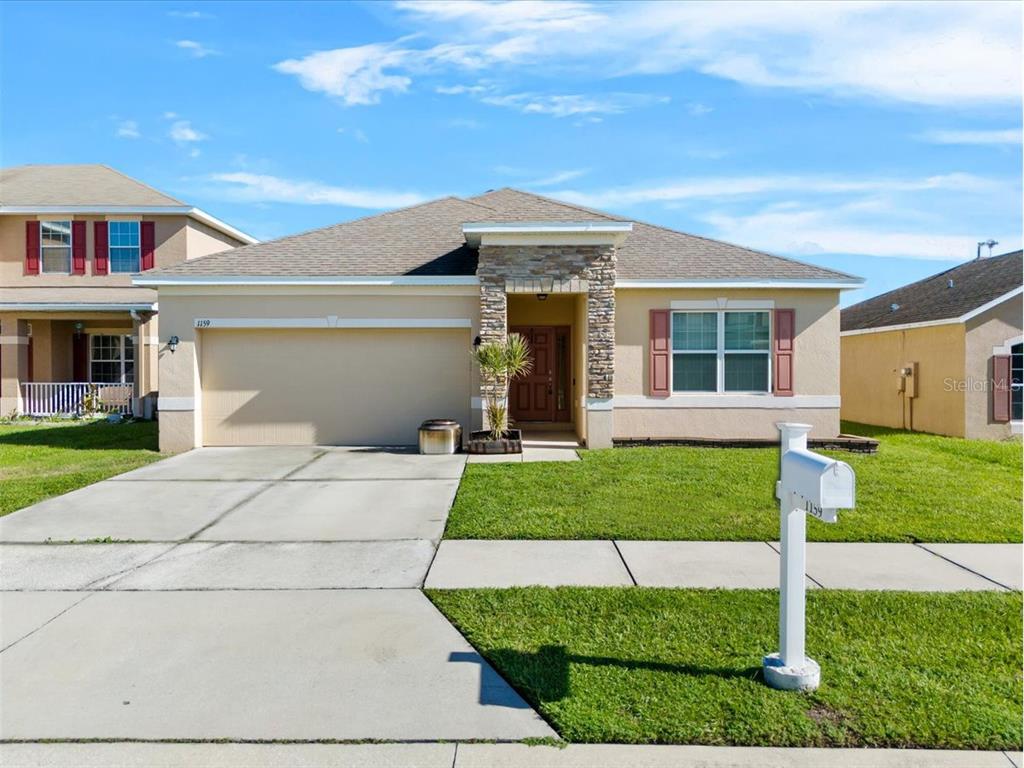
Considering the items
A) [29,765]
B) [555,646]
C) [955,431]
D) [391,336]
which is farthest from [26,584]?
[955,431]

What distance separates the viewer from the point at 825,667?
390cm

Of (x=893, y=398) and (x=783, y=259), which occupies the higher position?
(x=783, y=259)

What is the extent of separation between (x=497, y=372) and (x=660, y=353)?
3.36 metres

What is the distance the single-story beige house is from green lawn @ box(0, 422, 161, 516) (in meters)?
1.38

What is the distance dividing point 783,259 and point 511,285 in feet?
18.6

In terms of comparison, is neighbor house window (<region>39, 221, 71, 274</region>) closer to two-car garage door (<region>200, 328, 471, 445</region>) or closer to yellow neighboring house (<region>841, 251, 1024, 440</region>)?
two-car garage door (<region>200, 328, 471, 445</region>)

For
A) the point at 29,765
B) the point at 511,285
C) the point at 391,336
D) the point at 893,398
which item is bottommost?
the point at 29,765

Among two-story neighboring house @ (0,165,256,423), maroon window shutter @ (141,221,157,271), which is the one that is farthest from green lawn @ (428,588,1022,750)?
maroon window shutter @ (141,221,157,271)

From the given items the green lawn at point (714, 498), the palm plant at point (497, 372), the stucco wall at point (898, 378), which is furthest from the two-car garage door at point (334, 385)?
the stucco wall at point (898, 378)

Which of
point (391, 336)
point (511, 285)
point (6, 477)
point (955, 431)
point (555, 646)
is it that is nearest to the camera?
point (555, 646)

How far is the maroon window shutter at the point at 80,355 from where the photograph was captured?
20.8m

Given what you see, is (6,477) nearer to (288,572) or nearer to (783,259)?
(288,572)

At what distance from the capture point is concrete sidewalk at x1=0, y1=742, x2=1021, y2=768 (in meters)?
3.10

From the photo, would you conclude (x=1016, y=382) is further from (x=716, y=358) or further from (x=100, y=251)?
(x=100, y=251)
